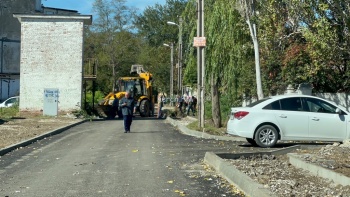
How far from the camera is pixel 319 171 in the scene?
33.1 ft

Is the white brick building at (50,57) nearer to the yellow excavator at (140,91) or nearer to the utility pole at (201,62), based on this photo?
the yellow excavator at (140,91)

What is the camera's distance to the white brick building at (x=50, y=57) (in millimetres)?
35438

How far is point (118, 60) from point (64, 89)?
28529mm

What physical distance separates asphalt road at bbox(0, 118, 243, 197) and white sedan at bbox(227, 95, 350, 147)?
1025 millimetres

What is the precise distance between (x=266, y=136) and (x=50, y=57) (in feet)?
→ 72.9

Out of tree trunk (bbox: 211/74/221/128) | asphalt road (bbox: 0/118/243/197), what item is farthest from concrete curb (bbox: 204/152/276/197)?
tree trunk (bbox: 211/74/221/128)

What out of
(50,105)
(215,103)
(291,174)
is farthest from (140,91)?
(291,174)

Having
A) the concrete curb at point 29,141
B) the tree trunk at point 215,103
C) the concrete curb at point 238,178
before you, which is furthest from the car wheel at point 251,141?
the concrete curb at point 29,141

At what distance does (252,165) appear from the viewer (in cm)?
1163

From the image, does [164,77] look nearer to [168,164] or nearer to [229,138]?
[229,138]

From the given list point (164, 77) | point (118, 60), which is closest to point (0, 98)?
point (118, 60)

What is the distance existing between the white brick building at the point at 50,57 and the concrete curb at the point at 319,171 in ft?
82.2

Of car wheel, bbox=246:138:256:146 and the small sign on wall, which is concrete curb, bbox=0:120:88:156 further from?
the small sign on wall

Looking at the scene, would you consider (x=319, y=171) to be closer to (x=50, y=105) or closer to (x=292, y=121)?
(x=292, y=121)
